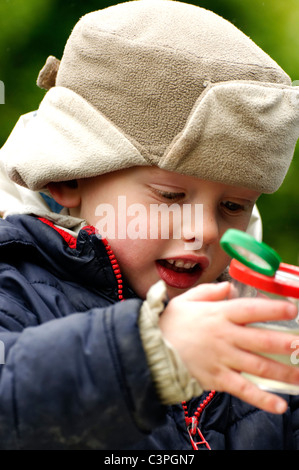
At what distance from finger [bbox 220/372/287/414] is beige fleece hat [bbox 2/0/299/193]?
48 cm

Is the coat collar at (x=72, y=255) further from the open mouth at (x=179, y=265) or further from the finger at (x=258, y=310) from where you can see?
the finger at (x=258, y=310)

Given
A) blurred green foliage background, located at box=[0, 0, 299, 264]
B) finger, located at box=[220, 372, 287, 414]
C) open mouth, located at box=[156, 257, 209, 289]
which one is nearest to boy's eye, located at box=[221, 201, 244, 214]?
open mouth, located at box=[156, 257, 209, 289]

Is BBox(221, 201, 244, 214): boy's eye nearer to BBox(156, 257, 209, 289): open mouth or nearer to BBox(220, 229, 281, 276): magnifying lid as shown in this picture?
BBox(156, 257, 209, 289): open mouth

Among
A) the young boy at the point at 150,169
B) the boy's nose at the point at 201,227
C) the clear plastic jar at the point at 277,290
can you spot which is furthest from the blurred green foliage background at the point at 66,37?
the clear plastic jar at the point at 277,290

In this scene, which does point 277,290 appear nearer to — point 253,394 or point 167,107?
point 253,394

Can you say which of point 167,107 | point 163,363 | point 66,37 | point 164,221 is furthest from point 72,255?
point 66,37

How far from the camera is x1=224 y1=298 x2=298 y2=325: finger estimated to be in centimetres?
85

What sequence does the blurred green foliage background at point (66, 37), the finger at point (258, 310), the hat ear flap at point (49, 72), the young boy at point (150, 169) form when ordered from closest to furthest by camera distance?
the finger at point (258, 310) → the young boy at point (150, 169) → the hat ear flap at point (49, 72) → the blurred green foliage background at point (66, 37)

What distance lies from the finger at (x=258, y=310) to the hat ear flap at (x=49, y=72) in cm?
88

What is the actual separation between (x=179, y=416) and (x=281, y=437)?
21cm

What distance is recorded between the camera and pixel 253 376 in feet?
3.03

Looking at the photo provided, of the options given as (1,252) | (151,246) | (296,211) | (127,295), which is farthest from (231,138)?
(296,211)

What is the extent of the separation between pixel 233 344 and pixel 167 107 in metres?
0.55

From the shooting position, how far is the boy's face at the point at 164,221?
50.1 inches
